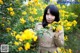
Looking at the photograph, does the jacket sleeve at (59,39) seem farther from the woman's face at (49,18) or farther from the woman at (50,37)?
the woman's face at (49,18)

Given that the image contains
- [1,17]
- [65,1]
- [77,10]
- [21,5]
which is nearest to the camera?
[1,17]

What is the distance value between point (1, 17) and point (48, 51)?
1.01m

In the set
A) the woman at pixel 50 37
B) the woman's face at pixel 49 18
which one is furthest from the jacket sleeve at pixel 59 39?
the woman's face at pixel 49 18

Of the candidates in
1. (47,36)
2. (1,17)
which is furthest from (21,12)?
(47,36)

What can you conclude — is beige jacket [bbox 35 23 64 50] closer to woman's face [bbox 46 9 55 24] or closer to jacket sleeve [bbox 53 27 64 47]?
jacket sleeve [bbox 53 27 64 47]

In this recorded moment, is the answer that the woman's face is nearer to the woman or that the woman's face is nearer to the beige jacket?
the woman

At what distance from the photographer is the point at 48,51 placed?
347 centimetres

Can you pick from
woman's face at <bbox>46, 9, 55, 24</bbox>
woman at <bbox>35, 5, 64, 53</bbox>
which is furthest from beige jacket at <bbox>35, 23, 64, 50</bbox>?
woman's face at <bbox>46, 9, 55, 24</bbox>

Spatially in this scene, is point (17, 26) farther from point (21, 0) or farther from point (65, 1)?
point (65, 1)

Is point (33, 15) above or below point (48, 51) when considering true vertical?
above

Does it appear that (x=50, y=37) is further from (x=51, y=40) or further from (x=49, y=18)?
(x=49, y=18)

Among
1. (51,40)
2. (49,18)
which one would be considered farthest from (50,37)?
(49,18)

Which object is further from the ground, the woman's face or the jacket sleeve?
the woman's face

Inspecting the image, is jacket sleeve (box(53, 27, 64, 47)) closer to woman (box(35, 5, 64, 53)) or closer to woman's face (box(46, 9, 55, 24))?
woman (box(35, 5, 64, 53))
